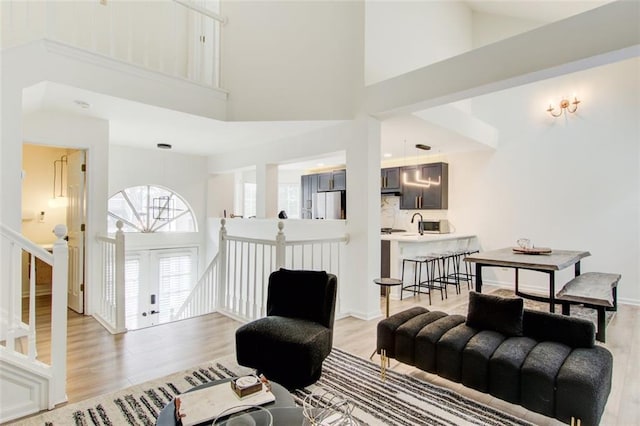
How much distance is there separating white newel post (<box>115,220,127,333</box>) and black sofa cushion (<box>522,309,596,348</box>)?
3992mm

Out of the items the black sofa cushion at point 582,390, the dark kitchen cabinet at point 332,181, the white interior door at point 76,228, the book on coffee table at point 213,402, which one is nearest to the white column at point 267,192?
the dark kitchen cabinet at point 332,181

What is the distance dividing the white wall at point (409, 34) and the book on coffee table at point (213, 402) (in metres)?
3.87

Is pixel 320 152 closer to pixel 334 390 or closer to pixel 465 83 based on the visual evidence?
pixel 465 83

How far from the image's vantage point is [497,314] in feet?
8.59

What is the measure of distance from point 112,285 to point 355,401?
3.31m

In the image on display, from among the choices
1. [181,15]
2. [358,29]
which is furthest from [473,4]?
[181,15]

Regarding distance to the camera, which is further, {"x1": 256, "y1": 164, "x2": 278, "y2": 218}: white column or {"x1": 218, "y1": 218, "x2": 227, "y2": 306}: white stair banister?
{"x1": 256, "y1": 164, "x2": 278, "y2": 218}: white column

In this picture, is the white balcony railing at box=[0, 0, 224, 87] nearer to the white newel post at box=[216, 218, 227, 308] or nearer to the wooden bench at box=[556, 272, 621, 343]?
the white newel post at box=[216, 218, 227, 308]

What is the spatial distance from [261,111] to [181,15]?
6.57 ft

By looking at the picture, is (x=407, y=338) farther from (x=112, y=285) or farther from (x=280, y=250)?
(x=112, y=285)

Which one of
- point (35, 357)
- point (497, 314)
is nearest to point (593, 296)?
point (497, 314)

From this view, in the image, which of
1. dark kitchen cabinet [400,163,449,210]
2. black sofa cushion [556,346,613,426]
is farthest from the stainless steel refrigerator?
black sofa cushion [556,346,613,426]

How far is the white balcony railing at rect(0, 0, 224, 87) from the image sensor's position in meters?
3.73

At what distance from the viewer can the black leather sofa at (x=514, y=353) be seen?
1.92m
